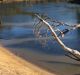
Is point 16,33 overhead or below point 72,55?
below

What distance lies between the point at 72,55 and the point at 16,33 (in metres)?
15.2

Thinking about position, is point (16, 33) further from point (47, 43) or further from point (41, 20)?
point (41, 20)

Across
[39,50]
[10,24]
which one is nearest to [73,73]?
[39,50]

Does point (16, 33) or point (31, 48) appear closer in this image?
point (31, 48)

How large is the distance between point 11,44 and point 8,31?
7063mm

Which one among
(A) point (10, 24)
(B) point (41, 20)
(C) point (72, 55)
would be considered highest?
(B) point (41, 20)

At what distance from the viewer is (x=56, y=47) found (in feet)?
80.8

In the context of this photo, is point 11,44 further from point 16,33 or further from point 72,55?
point 72,55

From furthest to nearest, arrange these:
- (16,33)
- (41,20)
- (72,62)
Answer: (16,33), (72,62), (41,20)

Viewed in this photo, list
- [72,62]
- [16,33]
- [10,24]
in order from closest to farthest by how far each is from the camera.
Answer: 1. [72,62]
2. [16,33]
3. [10,24]

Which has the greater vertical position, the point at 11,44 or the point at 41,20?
the point at 41,20

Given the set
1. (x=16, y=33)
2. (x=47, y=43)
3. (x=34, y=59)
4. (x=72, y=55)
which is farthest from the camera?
(x=16, y=33)

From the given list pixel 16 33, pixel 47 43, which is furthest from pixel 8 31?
pixel 47 43

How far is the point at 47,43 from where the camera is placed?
86.2ft
